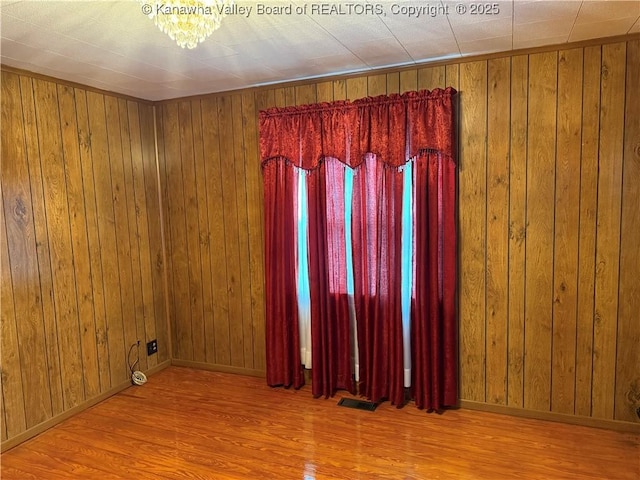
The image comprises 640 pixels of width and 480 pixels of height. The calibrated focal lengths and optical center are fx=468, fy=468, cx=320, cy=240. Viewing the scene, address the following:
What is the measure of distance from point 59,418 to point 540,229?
10.9 ft

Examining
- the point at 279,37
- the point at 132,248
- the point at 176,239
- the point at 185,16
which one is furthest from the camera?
the point at 176,239

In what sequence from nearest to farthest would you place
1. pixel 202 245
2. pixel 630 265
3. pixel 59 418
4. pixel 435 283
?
pixel 630 265 → pixel 435 283 → pixel 59 418 → pixel 202 245

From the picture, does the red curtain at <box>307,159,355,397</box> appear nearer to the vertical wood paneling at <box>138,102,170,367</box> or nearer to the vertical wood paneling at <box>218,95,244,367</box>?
the vertical wood paneling at <box>218,95,244,367</box>

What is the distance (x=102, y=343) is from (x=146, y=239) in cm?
89

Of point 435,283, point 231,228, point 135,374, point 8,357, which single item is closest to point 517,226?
point 435,283

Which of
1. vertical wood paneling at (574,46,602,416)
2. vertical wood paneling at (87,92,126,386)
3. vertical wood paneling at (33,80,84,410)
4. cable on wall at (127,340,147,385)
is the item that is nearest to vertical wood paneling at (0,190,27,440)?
Answer: vertical wood paneling at (33,80,84,410)

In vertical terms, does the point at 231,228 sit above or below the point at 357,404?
above

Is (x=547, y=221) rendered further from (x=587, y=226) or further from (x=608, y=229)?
(x=608, y=229)

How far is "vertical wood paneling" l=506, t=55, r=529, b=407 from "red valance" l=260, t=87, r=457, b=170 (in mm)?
367

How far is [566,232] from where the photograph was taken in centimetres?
280

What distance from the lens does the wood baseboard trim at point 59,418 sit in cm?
282

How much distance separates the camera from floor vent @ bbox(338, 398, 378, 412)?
319cm

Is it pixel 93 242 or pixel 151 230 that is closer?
pixel 93 242

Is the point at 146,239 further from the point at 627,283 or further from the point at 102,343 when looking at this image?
the point at 627,283
